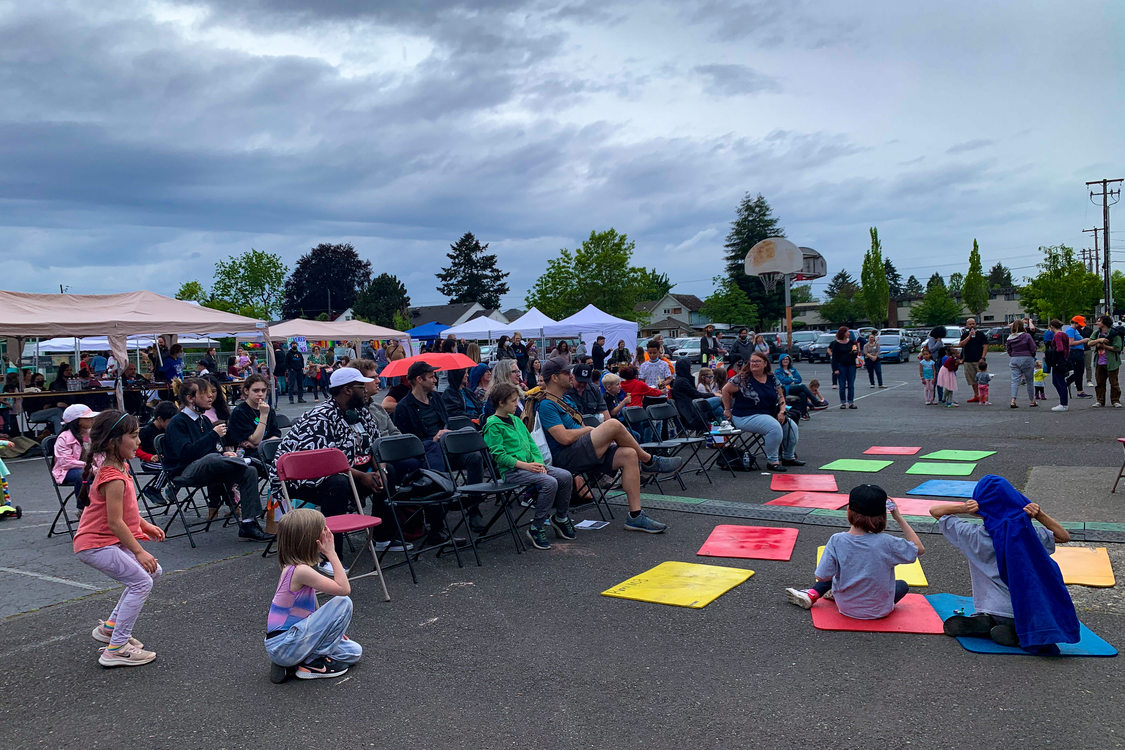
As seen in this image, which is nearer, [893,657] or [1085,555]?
[893,657]

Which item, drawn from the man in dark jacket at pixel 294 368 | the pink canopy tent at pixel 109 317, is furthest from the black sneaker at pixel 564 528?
the man in dark jacket at pixel 294 368

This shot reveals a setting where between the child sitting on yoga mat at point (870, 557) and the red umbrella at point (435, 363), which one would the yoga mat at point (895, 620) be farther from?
the red umbrella at point (435, 363)

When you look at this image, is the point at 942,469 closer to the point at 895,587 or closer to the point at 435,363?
the point at 895,587

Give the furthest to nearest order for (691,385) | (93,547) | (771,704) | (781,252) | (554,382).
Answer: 1. (781,252)
2. (691,385)
3. (554,382)
4. (93,547)
5. (771,704)

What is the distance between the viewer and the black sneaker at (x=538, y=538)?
6.26m

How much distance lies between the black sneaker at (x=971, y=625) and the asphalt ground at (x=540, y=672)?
0.09m

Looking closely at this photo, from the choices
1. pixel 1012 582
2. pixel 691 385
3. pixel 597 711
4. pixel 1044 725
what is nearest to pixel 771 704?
pixel 597 711

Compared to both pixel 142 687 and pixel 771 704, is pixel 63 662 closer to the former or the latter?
pixel 142 687

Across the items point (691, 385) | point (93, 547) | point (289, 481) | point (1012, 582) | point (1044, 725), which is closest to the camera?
point (1044, 725)

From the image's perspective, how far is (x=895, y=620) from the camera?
4359mm

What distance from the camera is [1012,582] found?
3844mm

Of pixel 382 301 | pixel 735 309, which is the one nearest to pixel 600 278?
pixel 735 309

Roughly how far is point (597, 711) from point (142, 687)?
2.28 metres

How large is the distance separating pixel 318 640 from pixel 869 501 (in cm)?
298
